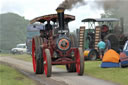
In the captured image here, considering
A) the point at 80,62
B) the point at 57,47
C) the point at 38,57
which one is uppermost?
the point at 57,47

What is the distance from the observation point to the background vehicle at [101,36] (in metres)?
23.7

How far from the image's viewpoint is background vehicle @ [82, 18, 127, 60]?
931 inches

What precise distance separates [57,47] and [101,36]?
1192 centimetres

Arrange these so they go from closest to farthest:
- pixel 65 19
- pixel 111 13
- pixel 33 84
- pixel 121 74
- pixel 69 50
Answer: pixel 33 84 → pixel 121 74 → pixel 69 50 → pixel 65 19 → pixel 111 13

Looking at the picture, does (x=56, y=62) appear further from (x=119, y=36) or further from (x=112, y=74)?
(x=119, y=36)

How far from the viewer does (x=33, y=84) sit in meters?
10.5

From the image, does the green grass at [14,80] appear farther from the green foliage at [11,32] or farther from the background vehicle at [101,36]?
the green foliage at [11,32]

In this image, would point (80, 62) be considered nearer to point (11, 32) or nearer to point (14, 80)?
point (14, 80)

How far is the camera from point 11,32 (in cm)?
9675

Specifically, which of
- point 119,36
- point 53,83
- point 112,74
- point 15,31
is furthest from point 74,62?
point 15,31

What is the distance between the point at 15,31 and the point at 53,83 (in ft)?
290

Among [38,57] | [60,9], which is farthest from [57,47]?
[60,9]

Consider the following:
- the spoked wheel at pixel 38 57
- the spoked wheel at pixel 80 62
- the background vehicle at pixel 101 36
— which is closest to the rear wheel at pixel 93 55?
the background vehicle at pixel 101 36

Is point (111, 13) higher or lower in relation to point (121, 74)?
higher
